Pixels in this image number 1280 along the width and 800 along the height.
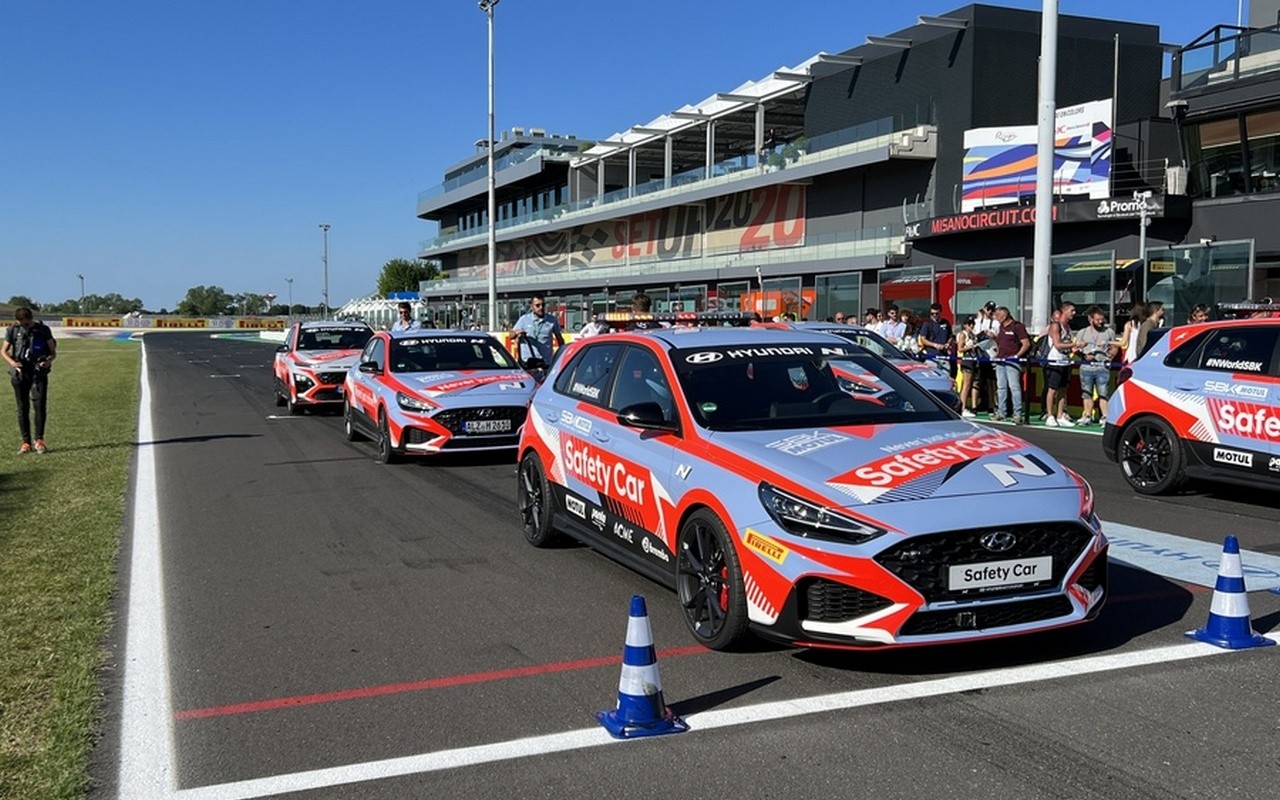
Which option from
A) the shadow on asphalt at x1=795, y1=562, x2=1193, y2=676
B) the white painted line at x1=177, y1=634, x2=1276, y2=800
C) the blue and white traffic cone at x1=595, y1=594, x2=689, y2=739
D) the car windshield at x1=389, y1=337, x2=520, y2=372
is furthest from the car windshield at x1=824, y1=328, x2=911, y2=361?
the blue and white traffic cone at x1=595, y1=594, x2=689, y2=739

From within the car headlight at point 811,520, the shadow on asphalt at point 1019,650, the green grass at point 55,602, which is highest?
the car headlight at point 811,520

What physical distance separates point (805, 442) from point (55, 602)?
4339 millimetres

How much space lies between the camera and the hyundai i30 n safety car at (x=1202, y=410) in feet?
29.7

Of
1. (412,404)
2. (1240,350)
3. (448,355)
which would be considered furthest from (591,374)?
(448,355)

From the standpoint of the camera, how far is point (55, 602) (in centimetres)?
645

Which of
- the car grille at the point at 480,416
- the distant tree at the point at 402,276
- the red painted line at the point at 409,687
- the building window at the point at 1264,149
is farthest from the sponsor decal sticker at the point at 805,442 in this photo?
the distant tree at the point at 402,276

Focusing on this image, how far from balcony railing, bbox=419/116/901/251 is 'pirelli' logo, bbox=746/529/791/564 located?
3374 cm

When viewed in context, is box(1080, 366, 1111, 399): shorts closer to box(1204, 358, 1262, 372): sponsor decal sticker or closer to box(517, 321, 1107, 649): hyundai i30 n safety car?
box(1204, 358, 1262, 372): sponsor decal sticker

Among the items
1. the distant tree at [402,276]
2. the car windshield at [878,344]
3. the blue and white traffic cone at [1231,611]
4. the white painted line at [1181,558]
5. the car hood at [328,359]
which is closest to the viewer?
the blue and white traffic cone at [1231,611]

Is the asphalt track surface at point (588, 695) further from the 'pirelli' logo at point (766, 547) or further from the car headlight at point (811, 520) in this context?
the car headlight at point (811, 520)

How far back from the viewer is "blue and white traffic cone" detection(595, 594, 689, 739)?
4344mm

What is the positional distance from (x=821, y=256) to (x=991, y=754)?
121 ft

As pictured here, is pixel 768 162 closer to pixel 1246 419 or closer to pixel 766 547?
pixel 1246 419

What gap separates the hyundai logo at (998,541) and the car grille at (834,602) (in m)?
0.49
